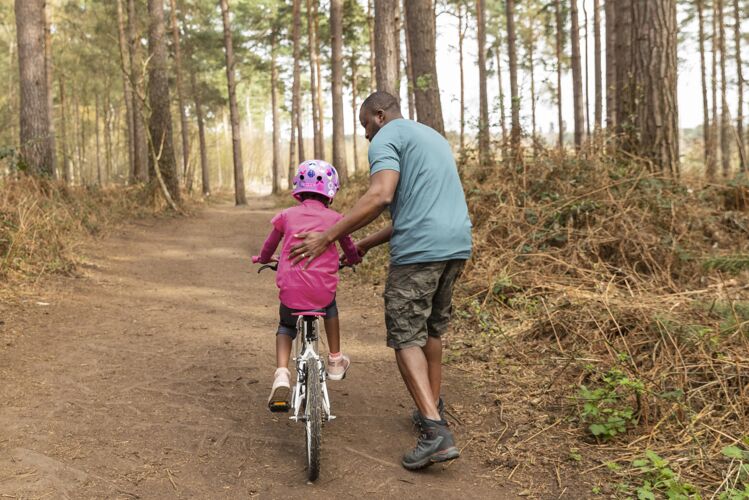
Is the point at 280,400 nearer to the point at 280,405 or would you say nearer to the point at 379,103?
the point at 280,405

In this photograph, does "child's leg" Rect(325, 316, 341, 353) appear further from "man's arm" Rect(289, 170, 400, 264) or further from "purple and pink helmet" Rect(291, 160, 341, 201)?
"purple and pink helmet" Rect(291, 160, 341, 201)

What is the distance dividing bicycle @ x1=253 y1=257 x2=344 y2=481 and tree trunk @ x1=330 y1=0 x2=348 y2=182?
14.1 m

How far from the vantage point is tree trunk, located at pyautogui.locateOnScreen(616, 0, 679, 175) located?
26.0 feet

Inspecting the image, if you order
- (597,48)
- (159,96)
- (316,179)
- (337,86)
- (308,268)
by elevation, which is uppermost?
(597,48)

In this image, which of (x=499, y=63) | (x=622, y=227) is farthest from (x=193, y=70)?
(x=622, y=227)

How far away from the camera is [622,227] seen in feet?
21.8

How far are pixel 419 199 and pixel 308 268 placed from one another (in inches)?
29.7

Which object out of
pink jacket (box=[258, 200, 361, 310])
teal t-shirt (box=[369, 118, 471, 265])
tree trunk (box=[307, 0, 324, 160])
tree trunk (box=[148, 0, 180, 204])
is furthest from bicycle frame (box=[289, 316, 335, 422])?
tree trunk (box=[307, 0, 324, 160])

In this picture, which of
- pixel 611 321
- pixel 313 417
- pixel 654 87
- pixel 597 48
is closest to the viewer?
pixel 313 417

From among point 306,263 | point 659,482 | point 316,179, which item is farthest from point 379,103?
point 659,482

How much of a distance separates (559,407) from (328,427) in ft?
5.35

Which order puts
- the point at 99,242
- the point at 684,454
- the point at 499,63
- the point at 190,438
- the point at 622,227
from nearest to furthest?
1. the point at 684,454
2. the point at 190,438
3. the point at 622,227
4. the point at 99,242
5. the point at 499,63

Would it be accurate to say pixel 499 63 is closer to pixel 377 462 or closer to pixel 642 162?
pixel 642 162

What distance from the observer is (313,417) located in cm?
317
